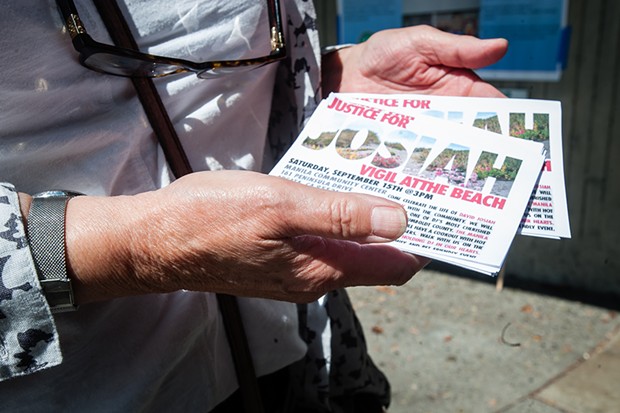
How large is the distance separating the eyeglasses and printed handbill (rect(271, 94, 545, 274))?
215 millimetres

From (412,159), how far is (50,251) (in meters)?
0.76

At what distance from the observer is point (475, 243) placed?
41.6 inches

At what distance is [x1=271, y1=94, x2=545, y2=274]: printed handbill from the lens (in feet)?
3.50

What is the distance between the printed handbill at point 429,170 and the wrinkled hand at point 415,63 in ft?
0.62

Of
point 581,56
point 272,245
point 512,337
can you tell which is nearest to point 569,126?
point 581,56

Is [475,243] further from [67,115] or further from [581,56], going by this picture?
[581,56]

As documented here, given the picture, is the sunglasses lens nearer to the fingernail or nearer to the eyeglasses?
the eyeglasses

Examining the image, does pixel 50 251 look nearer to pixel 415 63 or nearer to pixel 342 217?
pixel 342 217

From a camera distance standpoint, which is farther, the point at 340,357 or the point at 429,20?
the point at 429,20

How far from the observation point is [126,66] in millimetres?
1019

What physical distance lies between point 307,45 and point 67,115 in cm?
60

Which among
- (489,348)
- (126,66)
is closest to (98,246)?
(126,66)

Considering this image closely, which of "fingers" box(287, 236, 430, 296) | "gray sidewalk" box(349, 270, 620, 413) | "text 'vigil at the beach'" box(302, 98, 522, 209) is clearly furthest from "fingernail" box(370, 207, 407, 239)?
"gray sidewalk" box(349, 270, 620, 413)

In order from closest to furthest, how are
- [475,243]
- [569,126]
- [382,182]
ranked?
[475,243] < [382,182] < [569,126]
